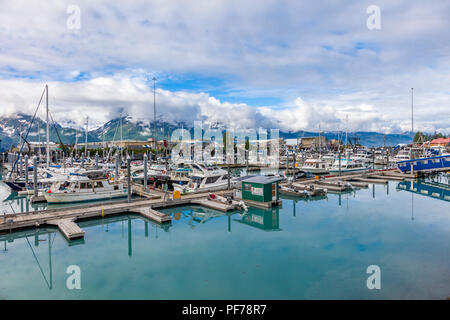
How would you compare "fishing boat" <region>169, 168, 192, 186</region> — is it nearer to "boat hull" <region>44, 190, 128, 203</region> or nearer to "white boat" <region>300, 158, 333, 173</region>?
"boat hull" <region>44, 190, 128, 203</region>

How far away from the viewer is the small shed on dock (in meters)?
23.8

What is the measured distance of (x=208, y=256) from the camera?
13961mm

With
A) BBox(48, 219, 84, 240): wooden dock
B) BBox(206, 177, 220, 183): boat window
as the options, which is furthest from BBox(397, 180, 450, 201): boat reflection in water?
BBox(48, 219, 84, 240): wooden dock

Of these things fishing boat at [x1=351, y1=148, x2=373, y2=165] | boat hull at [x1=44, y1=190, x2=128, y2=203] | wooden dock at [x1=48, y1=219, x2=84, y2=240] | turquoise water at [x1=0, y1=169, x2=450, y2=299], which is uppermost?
fishing boat at [x1=351, y1=148, x2=373, y2=165]

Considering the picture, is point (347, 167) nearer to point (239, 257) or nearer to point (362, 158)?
point (362, 158)

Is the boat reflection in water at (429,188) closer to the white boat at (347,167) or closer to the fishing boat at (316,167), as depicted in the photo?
the white boat at (347,167)

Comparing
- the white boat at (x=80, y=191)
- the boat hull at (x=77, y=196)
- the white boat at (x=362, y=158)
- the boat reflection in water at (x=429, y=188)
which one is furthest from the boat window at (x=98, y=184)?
the white boat at (x=362, y=158)

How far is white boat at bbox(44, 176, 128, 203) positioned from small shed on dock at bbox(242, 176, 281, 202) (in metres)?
13.4

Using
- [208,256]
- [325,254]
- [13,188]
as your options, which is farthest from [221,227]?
[13,188]

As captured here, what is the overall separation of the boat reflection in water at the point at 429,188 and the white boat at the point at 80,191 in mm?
34076

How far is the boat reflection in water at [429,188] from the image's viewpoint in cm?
3131
